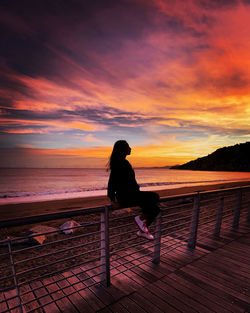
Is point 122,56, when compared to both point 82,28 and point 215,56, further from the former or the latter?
point 215,56

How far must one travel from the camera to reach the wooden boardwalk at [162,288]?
6.87 ft

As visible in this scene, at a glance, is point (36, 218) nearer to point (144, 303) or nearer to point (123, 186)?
point (123, 186)

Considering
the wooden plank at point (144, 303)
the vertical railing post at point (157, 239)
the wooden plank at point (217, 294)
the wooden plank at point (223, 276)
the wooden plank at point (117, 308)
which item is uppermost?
the vertical railing post at point (157, 239)

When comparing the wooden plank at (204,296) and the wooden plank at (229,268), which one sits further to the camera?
the wooden plank at (229,268)

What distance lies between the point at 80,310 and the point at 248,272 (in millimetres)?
2717

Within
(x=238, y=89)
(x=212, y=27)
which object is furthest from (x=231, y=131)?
(x=212, y=27)

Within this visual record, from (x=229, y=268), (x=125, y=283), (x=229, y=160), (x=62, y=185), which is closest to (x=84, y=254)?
(x=125, y=283)

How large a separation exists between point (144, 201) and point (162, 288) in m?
1.23

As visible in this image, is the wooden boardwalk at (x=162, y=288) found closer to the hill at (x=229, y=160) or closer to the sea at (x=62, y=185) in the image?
the sea at (x=62, y=185)

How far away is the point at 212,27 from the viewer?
5.71 meters

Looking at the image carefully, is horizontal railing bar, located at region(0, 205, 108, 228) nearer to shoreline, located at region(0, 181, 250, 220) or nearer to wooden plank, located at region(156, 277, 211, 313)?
wooden plank, located at region(156, 277, 211, 313)

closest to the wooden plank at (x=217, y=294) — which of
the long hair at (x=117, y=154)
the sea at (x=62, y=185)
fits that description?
the long hair at (x=117, y=154)

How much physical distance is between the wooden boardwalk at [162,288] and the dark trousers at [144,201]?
673 mm

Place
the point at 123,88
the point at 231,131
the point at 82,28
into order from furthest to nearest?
1. the point at 231,131
2. the point at 123,88
3. the point at 82,28
